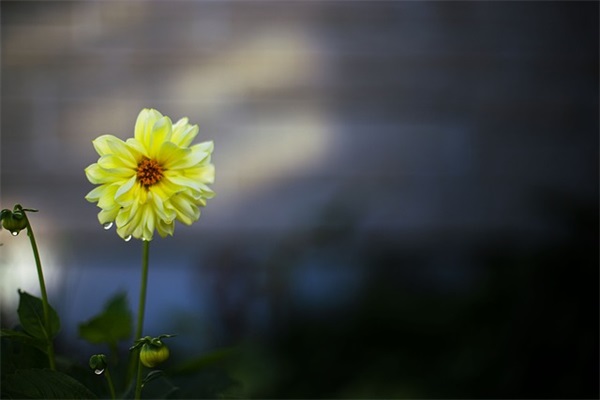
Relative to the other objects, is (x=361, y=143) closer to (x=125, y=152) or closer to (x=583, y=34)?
(x=583, y=34)

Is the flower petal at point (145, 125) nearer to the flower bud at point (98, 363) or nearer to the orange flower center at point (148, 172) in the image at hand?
the orange flower center at point (148, 172)

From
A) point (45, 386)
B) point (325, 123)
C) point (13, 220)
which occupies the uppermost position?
point (325, 123)

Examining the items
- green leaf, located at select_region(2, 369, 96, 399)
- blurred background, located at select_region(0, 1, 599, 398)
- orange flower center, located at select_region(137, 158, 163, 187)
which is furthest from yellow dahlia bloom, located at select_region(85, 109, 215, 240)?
blurred background, located at select_region(0, 1, 599, 398)

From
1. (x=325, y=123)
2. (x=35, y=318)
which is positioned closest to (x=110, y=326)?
(x=35, y=318)

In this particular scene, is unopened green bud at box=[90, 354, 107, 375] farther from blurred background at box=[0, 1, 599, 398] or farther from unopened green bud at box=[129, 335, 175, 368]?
blurred background at box=[0, 1, 599, 398]

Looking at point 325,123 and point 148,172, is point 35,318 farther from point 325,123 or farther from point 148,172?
point 325,123

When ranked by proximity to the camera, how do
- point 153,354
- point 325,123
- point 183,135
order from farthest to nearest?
1. point 325,123
2. point 183,135
3. point 153,354
